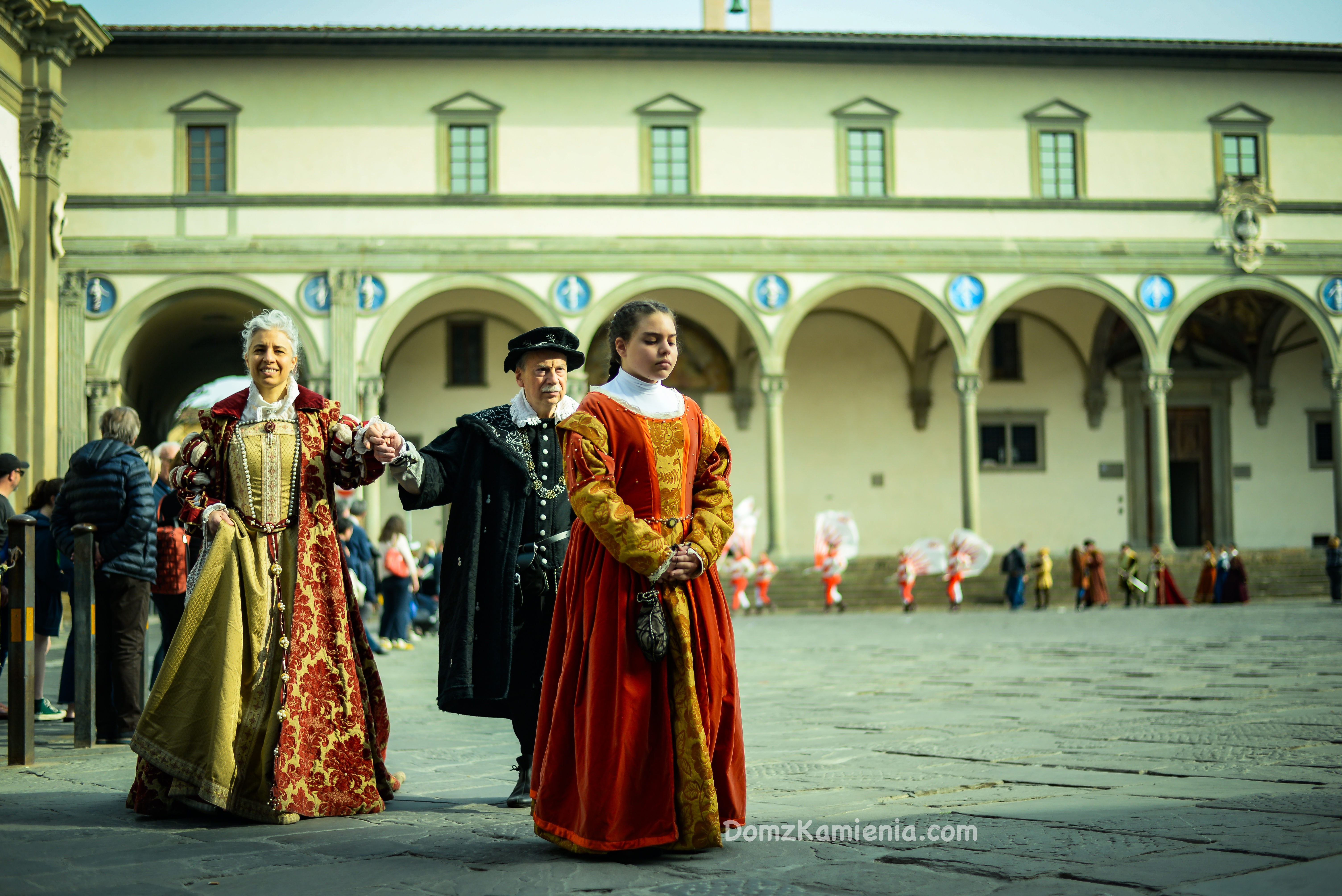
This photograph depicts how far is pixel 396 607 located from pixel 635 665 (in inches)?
419

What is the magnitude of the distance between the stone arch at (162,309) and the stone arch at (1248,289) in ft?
52.0

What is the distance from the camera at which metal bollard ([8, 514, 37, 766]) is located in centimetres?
566

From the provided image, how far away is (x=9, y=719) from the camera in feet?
18.7

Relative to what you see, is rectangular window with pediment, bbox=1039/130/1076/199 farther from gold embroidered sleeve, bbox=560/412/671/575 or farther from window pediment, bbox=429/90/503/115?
gold embroidered sleeve, bbox=560/412/671/575


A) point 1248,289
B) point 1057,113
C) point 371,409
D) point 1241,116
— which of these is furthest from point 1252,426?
point 371,409

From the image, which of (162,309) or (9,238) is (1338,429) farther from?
(9,238)

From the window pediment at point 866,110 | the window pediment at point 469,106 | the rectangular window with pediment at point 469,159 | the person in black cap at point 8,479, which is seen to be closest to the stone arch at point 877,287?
the window pediment at point 866,110

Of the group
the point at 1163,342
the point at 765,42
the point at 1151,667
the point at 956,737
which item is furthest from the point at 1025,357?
the point at 956,737

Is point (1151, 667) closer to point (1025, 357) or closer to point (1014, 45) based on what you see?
point (1014, 45)

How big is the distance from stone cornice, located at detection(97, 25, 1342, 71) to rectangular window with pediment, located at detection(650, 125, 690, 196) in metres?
1.39

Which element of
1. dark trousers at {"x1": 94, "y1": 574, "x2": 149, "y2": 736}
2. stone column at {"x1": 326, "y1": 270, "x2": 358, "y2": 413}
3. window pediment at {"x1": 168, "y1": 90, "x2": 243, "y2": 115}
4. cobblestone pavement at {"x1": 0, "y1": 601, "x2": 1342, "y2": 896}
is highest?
window pediment at {"x1": 168, "y1": 90, "x2": 243, "y2": 115}

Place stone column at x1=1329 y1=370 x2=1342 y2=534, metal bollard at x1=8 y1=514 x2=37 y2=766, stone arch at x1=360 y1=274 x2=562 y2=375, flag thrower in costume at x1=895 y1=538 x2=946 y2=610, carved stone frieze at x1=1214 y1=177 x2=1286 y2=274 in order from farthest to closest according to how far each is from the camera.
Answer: stone column at x1=1329 y1=370 x2=1342 y2=534 < carved stone frieze at x1=1214 y1=177 x2=1286 y2=274 < stone arch at x1=360 y1=274 x2=562 y2=375 < flag thrower in costume at x1=895 y1=538 x2=946 y2=610 < metal bollard at x1=8 y1=514 x2=37 y2=766

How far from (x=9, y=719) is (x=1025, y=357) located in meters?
25.7

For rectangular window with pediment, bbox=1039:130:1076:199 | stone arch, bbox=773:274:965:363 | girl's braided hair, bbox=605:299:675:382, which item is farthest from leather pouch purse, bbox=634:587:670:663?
rectangular window with pediment, bbox=1039:130:1076:199
